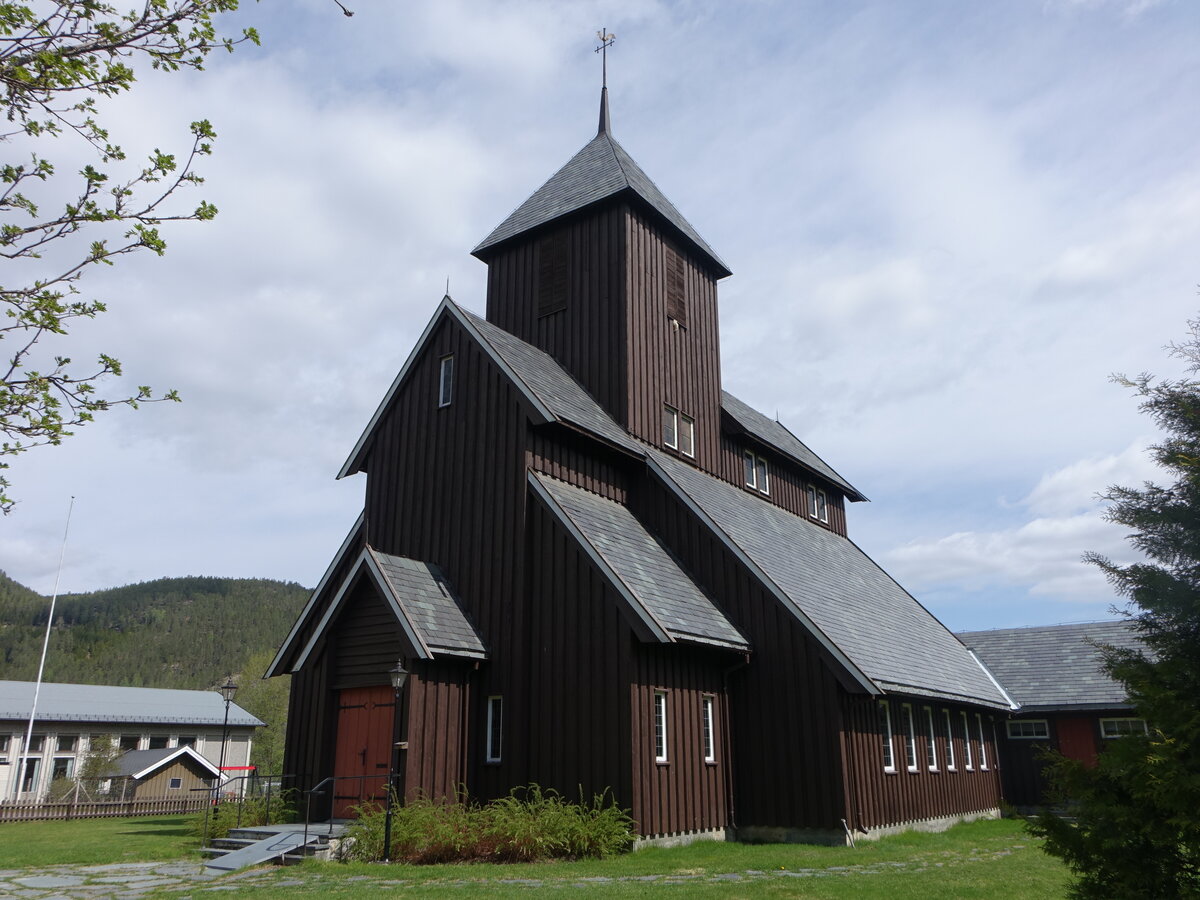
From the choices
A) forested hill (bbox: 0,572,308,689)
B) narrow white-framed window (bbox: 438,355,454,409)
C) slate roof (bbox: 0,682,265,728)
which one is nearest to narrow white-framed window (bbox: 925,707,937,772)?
narrow white-framed window (bbox: 438,355,454,409)

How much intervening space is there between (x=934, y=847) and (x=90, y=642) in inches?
5391

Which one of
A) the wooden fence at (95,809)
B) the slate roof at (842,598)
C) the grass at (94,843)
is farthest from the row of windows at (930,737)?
the wooden fence at (95,809)

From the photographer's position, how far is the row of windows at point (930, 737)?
1989 cm

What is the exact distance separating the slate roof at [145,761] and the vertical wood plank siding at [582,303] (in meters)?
23.4

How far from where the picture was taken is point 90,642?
130 m

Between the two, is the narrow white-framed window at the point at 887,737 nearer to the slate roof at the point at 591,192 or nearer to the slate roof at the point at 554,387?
the slate roof at the point at 554,387

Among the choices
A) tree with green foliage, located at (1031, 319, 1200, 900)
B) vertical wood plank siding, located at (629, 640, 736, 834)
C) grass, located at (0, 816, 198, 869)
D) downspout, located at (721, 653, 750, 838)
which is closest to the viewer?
tree with green foliage, located at (1031, 319, 1200, 900)

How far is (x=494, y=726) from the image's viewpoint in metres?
17.9

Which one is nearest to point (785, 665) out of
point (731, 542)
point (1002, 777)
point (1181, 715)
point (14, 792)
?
point (731, 542)

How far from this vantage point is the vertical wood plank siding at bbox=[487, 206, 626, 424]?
76.2 ft

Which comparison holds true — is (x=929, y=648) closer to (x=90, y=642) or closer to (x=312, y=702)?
(x=312, y=702)

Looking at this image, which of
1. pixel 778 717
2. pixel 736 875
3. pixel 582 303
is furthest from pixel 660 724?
pixel 582 303

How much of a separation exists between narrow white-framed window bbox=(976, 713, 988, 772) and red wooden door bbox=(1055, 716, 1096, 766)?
3.10m

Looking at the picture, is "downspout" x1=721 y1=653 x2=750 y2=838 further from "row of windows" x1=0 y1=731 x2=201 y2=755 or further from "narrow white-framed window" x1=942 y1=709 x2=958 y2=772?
"row of windows" x1=0 y1=731 x2=201 y2=755
